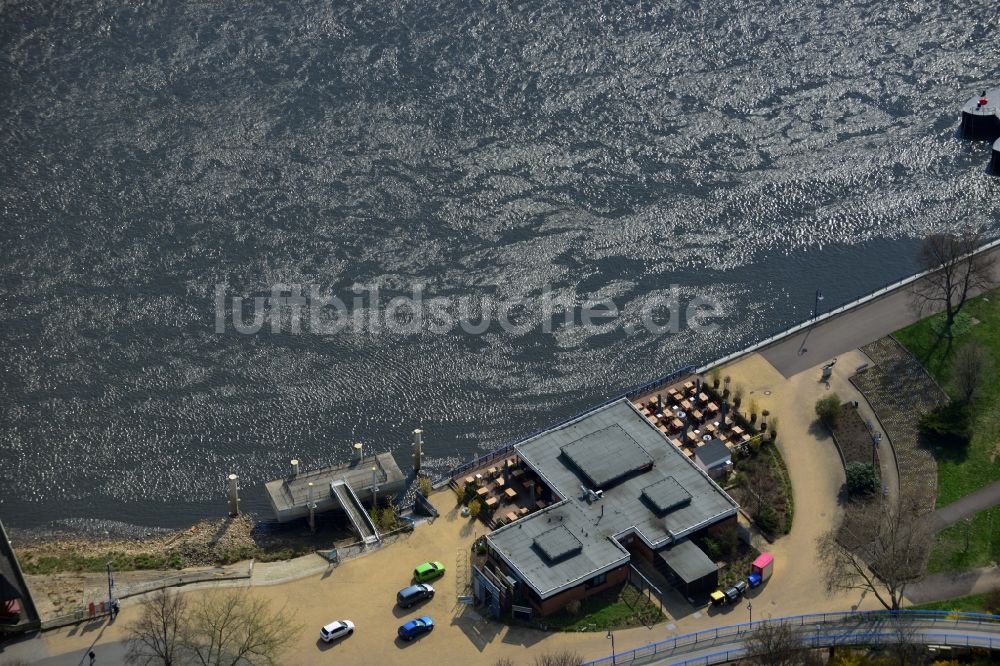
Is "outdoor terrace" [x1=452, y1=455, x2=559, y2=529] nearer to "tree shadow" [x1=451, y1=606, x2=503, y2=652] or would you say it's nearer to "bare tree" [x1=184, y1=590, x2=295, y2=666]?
"tree shadow" [x1=451, y1=606, x2=503, y2=652]

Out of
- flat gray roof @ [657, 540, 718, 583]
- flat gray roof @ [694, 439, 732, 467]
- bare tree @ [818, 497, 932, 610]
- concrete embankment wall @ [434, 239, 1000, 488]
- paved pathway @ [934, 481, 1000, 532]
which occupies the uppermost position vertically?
concrete embankment wall @ [434, 239, 1000, 488]

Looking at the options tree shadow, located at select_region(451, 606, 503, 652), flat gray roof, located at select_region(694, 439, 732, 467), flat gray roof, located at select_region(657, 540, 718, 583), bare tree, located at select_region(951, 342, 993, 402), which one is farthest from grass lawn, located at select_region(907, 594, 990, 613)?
tree shadow, located at select_region(451, 606, 503, 652)

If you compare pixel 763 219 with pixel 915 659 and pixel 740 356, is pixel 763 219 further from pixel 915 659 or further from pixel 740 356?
pixel 915 659

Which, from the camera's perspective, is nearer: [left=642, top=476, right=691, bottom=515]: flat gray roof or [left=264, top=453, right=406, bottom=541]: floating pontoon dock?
[left=642, top=476, right=691, bottom=515]: flat gray roof

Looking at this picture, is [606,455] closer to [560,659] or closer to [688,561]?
[688,561]

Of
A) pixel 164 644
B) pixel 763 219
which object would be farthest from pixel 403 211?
pixel 164 644

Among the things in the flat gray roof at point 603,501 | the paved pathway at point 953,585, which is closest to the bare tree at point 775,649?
the flat gray roof at point 603,501
